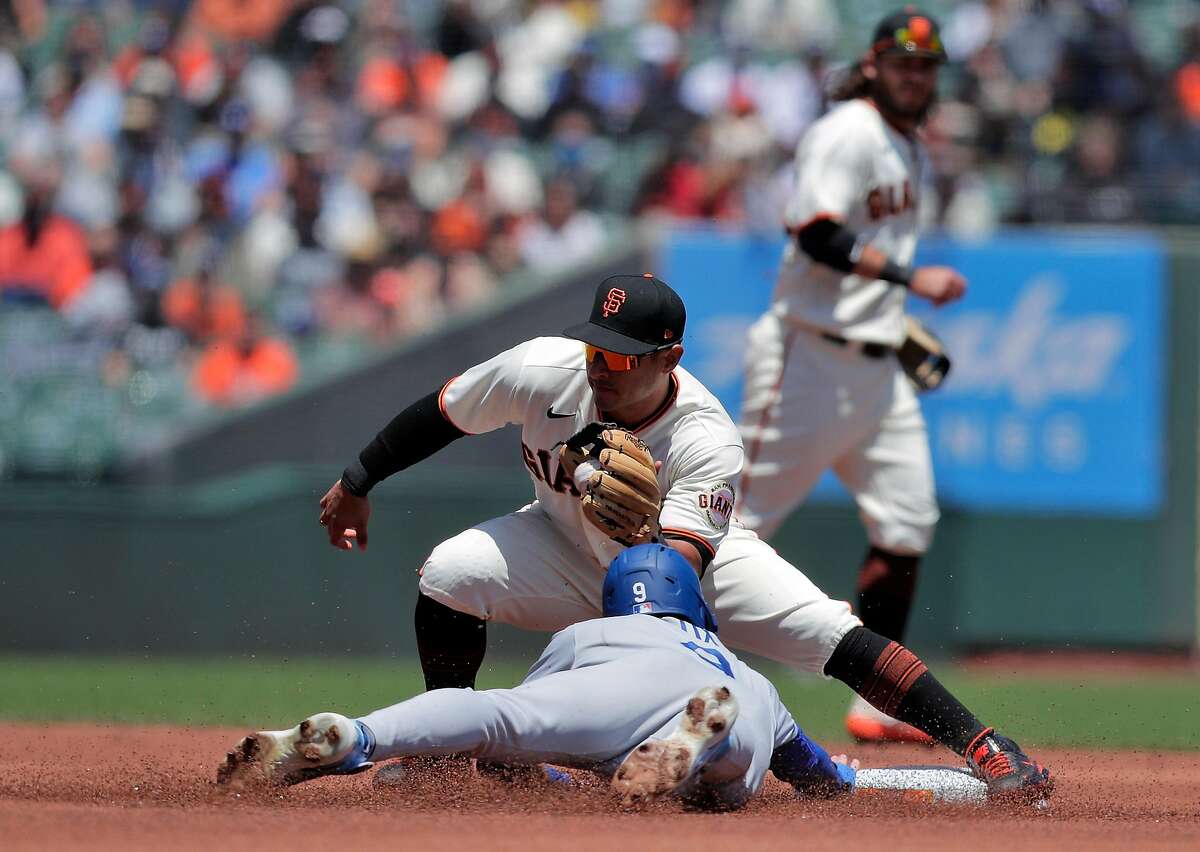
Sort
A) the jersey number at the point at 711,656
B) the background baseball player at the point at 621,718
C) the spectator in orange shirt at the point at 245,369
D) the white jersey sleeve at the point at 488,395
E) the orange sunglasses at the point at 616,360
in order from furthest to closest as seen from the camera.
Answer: the spectator in orange shirt at the point at 245,369 → the white jersey sleeve at the point at 488,395 → the orange sunglasses at the point at 616,360 → the jersey number at the point at 711,656 → the background baseball player at the point at 621,718

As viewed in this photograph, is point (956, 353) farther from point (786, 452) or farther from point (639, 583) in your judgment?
point (639, 583)

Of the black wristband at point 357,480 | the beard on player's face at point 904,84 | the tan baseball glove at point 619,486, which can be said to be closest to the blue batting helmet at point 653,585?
the tan baseball glove at point 619,486

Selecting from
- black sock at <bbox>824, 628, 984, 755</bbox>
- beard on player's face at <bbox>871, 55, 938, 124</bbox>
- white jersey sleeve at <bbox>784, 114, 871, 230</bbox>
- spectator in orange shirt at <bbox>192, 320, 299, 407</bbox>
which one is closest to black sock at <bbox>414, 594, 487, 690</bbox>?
black sock at <bbox>824, 628, 984, 755</bbox>

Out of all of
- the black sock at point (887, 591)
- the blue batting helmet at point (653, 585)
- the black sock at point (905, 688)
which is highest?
the blue batting helmet at point (653, 585)

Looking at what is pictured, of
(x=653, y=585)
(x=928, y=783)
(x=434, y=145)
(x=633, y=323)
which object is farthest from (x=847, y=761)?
(x=434, y=145)

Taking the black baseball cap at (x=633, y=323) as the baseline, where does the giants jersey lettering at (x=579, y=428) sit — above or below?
below

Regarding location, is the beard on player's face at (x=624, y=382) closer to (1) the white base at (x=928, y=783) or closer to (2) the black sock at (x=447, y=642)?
(2) the black sock at (x=447, y=642)

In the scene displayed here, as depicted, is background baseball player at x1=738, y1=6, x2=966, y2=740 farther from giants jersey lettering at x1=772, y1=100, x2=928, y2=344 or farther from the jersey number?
the jersey number
